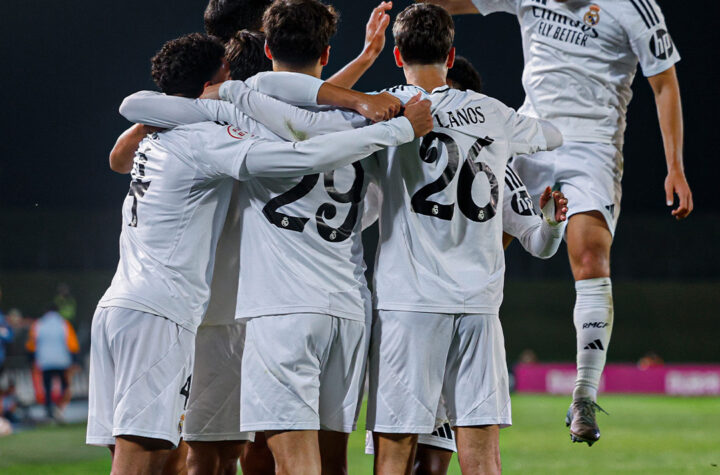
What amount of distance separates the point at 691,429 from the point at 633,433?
1171 mm

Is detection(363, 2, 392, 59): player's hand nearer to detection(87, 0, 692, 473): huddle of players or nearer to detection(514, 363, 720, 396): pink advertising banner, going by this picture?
detection(87, 0, 692, 473): huddle of players

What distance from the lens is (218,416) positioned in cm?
396

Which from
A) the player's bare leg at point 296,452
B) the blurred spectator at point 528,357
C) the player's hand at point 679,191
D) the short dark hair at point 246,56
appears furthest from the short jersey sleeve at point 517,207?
the blurred spectator at point 528,357

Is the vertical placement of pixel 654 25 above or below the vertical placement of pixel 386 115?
above

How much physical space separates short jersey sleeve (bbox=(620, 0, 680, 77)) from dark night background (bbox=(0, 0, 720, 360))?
9.84m

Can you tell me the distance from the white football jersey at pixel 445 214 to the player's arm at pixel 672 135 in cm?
118

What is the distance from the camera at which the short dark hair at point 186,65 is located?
3.79 meters

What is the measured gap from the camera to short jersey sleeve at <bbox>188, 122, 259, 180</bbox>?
3441 mm

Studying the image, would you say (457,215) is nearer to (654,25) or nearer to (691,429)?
(654,25)

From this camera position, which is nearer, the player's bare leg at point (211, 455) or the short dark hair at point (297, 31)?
the short dark hair at point (297, 31)

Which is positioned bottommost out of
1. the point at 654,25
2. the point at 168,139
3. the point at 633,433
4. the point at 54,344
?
the point at 633,433

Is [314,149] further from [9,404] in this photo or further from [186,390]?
[9,404]

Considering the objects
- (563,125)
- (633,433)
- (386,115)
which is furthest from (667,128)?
(633,433)

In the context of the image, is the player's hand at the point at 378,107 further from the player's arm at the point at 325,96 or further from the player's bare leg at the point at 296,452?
the player's bare leg at the point at 296,452
